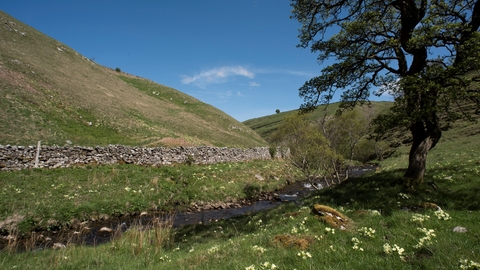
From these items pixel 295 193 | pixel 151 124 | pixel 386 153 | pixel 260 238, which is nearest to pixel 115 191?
pixel 260 238

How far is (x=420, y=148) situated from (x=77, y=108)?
131 ft

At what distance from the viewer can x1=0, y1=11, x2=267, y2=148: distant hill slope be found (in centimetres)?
2817

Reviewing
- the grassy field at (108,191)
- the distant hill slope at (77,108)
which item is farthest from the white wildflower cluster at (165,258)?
the distant hill slope at (77,108)

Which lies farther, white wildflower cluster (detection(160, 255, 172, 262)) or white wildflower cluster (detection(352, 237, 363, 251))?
white wildflower cluster (detection(160, 255, 172, 262))

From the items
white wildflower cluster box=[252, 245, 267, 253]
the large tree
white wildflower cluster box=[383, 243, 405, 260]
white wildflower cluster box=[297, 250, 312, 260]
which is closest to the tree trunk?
the large tree

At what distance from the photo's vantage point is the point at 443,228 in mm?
6812

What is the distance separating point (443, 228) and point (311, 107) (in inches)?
336

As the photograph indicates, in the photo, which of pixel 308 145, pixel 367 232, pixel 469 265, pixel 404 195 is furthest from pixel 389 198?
pixel 308 145

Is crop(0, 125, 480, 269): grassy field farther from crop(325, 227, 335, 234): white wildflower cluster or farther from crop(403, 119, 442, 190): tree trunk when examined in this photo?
crop(403, 119, 442, 190): tree trunk

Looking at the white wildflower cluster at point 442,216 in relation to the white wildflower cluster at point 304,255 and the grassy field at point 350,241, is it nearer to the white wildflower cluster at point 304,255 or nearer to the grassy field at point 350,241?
the grassy field at point 350,241

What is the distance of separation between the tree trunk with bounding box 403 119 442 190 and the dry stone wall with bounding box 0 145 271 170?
73.0 ft

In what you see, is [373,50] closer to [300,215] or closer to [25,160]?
[300,215]

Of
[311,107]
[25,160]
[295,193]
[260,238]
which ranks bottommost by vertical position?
[295,193]

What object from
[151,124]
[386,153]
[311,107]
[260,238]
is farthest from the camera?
[386,153]
